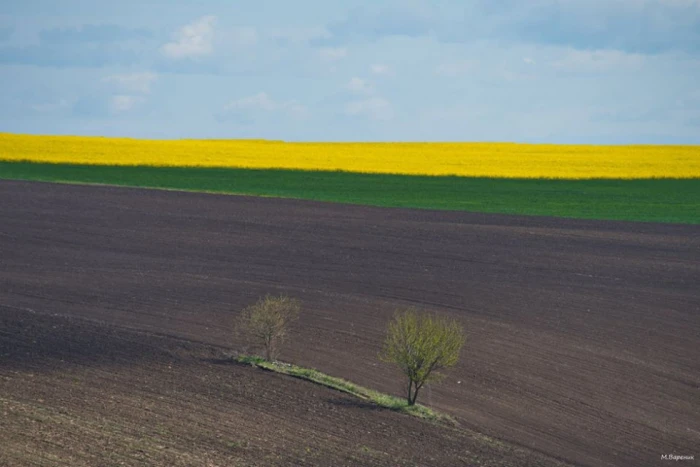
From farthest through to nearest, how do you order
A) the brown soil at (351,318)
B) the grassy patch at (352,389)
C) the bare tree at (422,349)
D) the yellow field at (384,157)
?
the yellow field at (384,157) < the bare tree at (422,349) < the grassy patch at (352,389) < the brown soil at (351,318)

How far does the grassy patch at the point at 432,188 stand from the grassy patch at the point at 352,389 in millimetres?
28323

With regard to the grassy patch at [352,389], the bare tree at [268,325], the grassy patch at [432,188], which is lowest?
the grassy patch at [352,389]

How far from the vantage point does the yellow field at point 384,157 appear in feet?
213

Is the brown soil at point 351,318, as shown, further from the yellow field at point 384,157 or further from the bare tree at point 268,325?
the yellow field at point 384,157

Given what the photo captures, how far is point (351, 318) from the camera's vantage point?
24438mm

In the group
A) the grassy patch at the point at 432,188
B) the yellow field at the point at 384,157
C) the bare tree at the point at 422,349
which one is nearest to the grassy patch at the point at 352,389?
the bare tree at the point at 422,349

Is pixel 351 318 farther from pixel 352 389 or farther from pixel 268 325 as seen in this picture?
pixel 352 389

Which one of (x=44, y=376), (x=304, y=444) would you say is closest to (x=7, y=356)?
(x=44, y=376)

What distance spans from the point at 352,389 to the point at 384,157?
55.2 m

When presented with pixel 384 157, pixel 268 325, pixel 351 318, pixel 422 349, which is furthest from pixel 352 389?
pixel 384 157

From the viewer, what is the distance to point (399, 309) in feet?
84.0

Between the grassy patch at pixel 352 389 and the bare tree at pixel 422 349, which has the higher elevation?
the bare tree at pixel 422 349

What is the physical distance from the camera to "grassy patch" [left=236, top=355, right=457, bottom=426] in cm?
1803

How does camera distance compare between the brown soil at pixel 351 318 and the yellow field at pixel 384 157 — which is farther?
the yellow field at pixel 384 157
